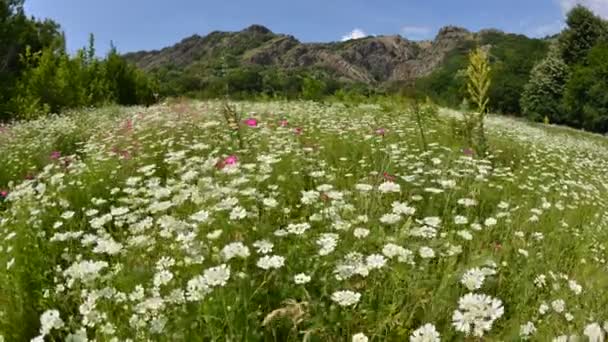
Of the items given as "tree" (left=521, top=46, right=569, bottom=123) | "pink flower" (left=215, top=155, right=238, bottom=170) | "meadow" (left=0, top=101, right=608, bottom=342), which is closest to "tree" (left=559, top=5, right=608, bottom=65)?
"tree" (left=521, top=46, right=569, bottom=123)

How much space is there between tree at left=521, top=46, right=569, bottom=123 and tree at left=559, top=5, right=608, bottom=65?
1339 mm

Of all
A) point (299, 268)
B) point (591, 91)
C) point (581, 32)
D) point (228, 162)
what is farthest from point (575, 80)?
point (299, 268)

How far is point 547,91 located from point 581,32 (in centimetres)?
631

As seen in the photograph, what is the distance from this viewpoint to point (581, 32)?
142ft

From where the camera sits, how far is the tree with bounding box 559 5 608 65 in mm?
42844

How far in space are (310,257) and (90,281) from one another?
1026 mm

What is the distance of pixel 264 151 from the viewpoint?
490 centimetres

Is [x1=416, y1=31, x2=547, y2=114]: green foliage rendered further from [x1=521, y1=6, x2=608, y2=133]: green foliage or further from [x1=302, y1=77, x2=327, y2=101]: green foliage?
[x1=302, y1=77, x2=327, y2=101]: green foliage

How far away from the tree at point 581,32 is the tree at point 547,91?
4.39 feet

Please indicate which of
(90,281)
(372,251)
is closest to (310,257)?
(372,251)

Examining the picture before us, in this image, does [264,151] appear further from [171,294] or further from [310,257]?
[171,294]

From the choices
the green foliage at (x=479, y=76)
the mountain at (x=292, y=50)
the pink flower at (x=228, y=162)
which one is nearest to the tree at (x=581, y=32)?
the green foliage at (x=479, y=76)

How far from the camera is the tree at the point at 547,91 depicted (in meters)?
43.1

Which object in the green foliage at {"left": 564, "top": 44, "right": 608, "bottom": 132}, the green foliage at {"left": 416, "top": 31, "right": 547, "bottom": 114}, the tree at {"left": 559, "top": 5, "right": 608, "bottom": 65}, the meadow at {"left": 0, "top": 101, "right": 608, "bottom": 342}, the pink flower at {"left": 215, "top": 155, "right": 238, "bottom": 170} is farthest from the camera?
the green foliage at {"left": 416, "top": 31, "right": 547, "bottom": 114}
